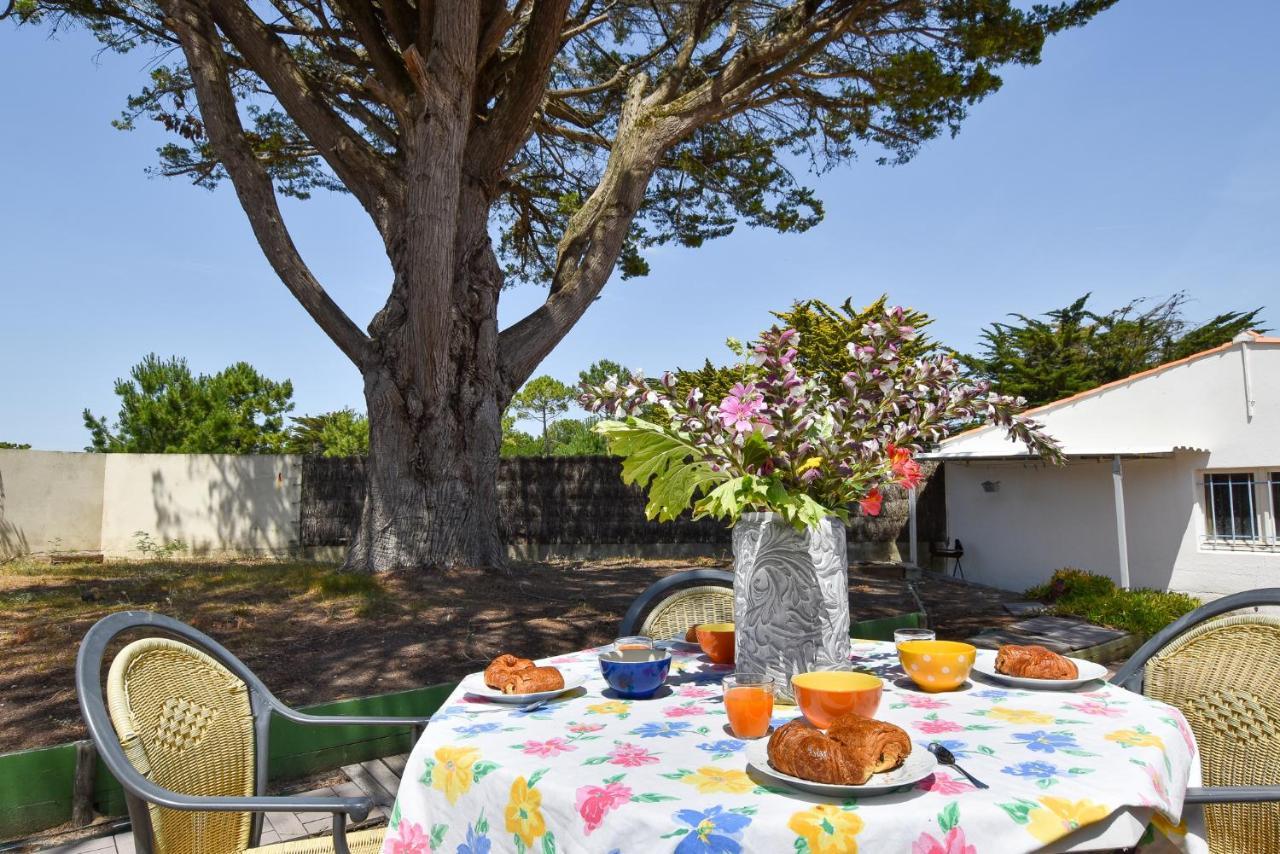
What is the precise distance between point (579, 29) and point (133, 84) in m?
5.20

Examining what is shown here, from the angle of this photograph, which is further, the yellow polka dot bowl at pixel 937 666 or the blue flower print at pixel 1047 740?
the yellow polka dot bowl at pixel 937 666

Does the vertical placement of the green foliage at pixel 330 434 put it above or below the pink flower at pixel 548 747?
above

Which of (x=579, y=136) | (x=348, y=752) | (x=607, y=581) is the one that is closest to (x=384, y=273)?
(x=579, y=136)

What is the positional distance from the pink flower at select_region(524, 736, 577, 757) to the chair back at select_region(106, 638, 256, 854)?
2.36ft

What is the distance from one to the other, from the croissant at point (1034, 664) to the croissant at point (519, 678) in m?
0.96

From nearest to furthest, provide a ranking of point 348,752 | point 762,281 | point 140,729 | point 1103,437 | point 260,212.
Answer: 1. point 140,729
2. point 348,752
3. point 260,212
4. point 1103,437
5. point 762,281

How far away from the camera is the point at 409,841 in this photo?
130 cm

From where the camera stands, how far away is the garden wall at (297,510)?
12711mm

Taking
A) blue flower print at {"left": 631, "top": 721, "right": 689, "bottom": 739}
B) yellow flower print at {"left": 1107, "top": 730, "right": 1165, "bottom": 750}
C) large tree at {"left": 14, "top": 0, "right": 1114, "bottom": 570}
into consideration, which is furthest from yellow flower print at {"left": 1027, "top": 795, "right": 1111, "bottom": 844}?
large tree at {"left": 14, "top": 0, "right": 1114, "bottom": 570}

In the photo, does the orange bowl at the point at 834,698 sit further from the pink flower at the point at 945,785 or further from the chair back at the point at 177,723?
the chair back at the point at 177,723

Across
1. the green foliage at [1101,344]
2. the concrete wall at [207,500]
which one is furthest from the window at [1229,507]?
the concrete wall at [207,500]

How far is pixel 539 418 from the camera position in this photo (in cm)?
3991

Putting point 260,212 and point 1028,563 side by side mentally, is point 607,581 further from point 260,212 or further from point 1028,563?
point 1028,563

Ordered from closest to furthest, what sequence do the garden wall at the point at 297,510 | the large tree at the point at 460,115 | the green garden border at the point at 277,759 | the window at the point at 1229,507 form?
1. the green garden border at the point at 277,759
2. the large tree at the point at 460,115
3. the window at the point at 1229,507
4. the garden wall at the point at 297,510
